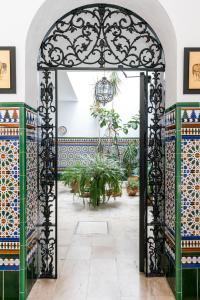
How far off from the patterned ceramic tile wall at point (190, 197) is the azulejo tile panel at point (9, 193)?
153 cm

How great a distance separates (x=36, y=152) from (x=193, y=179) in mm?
1641

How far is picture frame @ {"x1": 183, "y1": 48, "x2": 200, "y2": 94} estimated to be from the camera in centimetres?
310

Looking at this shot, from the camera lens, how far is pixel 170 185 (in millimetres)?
3422

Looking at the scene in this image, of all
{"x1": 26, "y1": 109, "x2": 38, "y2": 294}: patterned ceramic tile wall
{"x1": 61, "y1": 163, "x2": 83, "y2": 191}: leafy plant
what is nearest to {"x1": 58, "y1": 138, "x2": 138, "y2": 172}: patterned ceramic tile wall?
{"x1": 61, "y1": 163, "x2": 83, "y2": 191}: leafy plant

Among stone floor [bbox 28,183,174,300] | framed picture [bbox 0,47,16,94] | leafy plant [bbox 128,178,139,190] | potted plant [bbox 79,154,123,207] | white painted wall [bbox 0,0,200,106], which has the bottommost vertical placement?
stone floor [bbox 28,183,174,300]

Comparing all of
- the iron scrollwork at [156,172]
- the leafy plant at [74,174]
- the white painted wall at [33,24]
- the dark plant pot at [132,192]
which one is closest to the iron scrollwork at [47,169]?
the white painted wall at [33,24]

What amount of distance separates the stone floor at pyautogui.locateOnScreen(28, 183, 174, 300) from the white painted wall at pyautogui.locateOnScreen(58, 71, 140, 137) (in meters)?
5.34

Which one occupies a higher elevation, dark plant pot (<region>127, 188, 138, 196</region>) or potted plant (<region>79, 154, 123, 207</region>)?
potted plant (<region>79, 154, 123, 207</region>)

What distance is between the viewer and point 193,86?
10.2ft

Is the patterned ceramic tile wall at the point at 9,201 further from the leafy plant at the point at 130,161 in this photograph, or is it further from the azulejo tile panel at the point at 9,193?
the leafy plant at the point at 130,161

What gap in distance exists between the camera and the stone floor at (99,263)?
11.0 ft

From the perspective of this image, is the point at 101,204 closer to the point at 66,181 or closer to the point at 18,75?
the point at 66,181

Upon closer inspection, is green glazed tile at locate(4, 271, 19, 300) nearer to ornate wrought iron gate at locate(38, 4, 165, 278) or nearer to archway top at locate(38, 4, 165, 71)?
ornate wrought iron gate at locate(38, 4, 165, 278)

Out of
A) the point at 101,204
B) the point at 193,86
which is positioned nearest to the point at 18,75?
the point at 193,86
